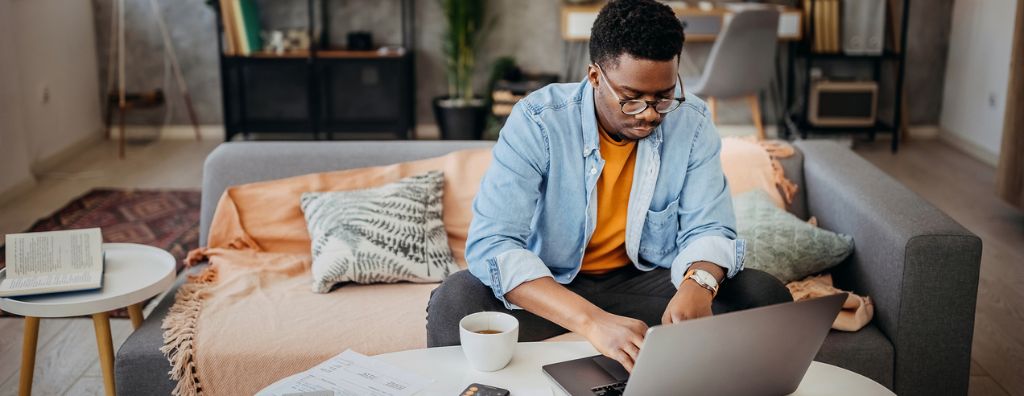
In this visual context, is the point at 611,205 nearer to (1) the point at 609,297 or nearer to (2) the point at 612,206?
(2) the point at 612,206

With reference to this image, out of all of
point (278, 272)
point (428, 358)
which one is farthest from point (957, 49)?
point (428, 358)

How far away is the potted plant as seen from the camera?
17.1 feet

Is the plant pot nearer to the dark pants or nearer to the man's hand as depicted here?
the dark pants

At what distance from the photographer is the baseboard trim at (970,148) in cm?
487

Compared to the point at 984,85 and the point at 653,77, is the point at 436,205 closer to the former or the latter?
the point at 653,77

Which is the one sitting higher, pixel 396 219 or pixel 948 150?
pixel 396 219

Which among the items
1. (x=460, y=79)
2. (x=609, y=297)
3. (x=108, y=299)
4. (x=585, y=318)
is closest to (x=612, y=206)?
(x=609, y=297)

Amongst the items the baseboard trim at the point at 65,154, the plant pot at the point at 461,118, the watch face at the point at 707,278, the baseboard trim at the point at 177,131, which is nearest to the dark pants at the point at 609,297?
the watch face at the point at 707,278

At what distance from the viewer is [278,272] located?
2.38 meters

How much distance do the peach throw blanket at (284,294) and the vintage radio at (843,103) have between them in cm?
281

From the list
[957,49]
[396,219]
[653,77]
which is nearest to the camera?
[653,77]

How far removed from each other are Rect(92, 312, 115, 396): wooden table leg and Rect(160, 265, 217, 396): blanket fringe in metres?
0.11

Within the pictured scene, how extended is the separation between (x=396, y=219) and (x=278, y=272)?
0.31 m

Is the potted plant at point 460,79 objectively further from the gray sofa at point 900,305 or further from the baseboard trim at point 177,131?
the gray sofa at point 900,305
